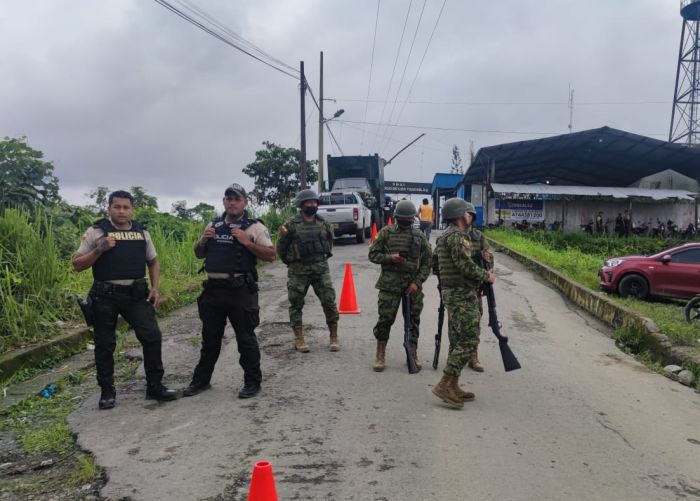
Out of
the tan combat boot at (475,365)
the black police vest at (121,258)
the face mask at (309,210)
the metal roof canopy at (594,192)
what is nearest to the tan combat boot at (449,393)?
the tan combat boot at (475,365)

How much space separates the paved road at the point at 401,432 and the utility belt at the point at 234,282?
926 mm

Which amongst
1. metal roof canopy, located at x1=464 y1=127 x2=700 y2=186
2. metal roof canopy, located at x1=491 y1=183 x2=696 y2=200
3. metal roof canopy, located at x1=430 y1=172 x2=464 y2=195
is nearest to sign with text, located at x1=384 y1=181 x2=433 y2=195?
metal roof canopy, located at x1=430 y1=172 x2=464 y2=195

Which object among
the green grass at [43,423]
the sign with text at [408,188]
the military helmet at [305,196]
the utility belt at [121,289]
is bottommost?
the green grass at [43,423]

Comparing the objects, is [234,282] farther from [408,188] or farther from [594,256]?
[408,188]

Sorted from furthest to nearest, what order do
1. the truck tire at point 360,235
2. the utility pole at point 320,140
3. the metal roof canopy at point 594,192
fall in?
the metal roof canopy at point 594,192, the utility pole at point 320,140, the truck tire at point 360,235

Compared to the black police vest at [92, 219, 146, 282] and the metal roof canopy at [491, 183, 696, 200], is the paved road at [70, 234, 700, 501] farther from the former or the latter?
the metal roof canopy at [491, 183, 696, 200]

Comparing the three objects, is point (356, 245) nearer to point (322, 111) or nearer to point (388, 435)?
point (322, 111)

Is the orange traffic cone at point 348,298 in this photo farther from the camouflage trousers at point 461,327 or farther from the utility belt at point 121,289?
the utility belt at point 121,289

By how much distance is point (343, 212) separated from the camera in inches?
727

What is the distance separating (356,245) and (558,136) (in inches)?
480

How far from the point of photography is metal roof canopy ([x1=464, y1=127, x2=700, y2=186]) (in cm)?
2677

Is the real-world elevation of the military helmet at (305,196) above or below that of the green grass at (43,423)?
above

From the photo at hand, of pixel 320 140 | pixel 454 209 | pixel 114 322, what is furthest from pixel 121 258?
pixel 320 140

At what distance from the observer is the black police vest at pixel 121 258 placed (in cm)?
471
